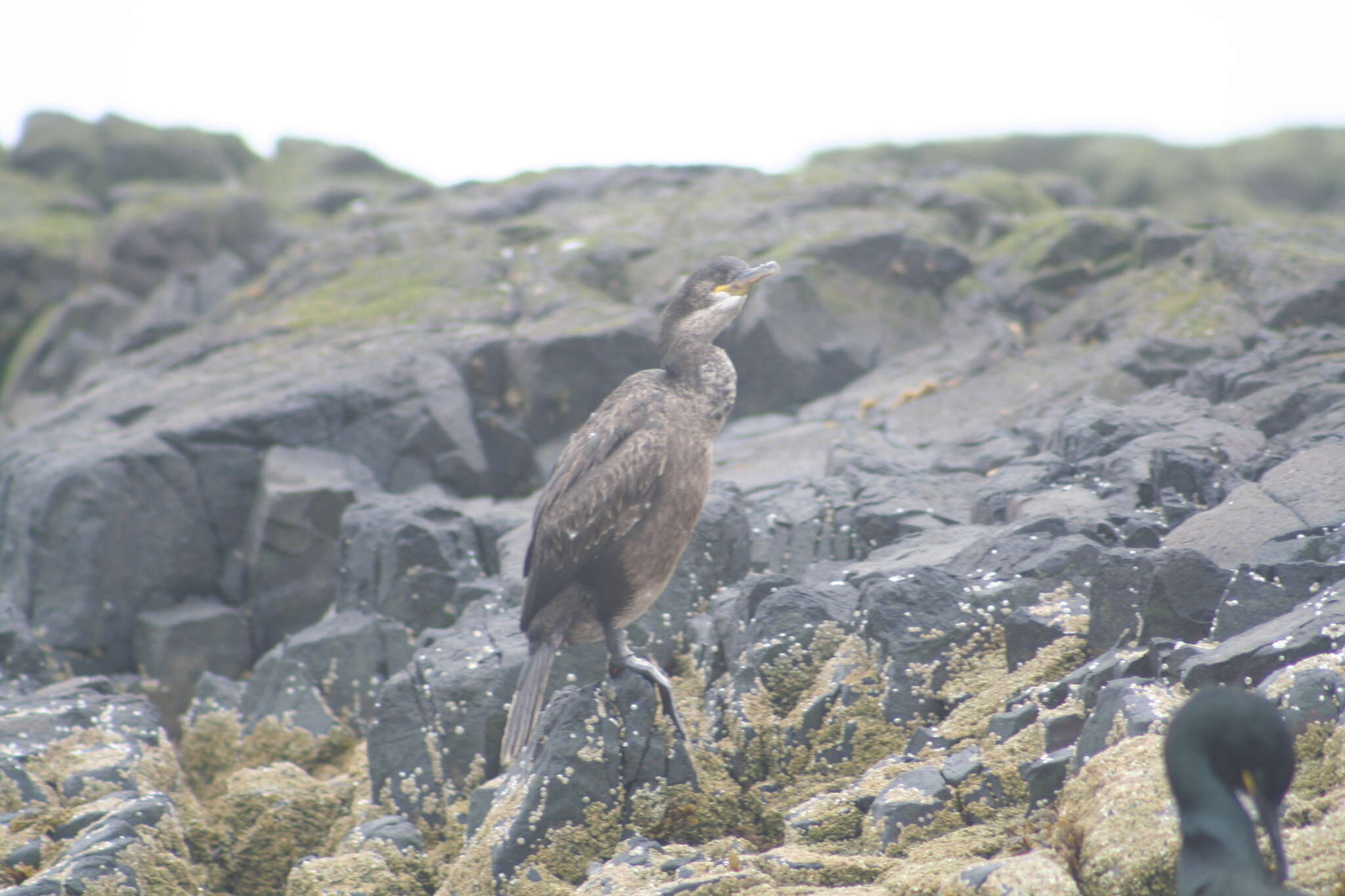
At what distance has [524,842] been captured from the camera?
596cm

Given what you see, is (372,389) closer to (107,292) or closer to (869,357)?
(869,357)

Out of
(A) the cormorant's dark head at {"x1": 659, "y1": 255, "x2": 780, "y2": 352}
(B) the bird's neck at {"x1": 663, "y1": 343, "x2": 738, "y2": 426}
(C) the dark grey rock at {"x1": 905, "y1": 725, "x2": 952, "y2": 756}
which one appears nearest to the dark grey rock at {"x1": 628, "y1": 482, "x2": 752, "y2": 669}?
(B) the bird's neck at {"x1": 663, "y1": 343, "x2": 738, "y2": 426}

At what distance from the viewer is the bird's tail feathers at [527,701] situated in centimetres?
627

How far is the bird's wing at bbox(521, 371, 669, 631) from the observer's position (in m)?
6.53

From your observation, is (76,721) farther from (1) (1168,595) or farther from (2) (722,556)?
(1) (1168,595)

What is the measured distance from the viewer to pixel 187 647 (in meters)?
11.4

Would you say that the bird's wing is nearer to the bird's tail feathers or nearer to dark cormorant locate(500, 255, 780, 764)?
dark cormorant locate(500, 255, 780, 764)

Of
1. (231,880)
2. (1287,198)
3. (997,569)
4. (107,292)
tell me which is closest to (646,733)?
(997,569)

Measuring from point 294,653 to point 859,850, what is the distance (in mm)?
5400

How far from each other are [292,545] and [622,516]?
6.31 metres

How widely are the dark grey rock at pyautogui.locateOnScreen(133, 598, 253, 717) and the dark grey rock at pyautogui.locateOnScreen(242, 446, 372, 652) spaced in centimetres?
25

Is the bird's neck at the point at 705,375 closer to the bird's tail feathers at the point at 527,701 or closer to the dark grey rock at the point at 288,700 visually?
the bird's tail feathers at the point at 527,701

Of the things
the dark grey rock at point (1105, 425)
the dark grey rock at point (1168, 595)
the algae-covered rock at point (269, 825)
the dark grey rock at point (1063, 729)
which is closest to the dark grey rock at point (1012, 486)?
the dark grey rock at point (1105, 425)

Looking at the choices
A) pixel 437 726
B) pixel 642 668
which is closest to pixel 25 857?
pixel 437 726
